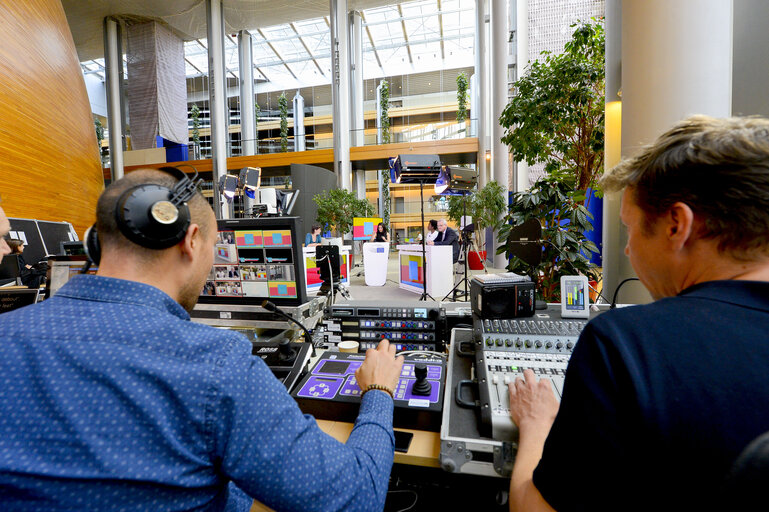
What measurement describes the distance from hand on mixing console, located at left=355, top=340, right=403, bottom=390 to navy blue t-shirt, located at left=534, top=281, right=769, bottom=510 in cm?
43

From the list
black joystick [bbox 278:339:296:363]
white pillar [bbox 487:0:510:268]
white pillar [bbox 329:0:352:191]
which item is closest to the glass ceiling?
white pillar [bbox 329:0:352:191]

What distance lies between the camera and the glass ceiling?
48.3 feet

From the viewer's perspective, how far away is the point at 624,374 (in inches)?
19.5

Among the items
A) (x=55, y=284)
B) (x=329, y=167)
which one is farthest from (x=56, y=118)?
(x=329, y=167)

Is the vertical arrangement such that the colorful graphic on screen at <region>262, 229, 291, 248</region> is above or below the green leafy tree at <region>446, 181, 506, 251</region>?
below

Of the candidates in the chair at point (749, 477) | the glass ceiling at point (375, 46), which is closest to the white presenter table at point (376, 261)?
the chair at point (749, 477)

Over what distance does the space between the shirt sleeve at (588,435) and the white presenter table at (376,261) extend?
20.1 ft

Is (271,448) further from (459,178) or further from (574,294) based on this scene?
(459,178)

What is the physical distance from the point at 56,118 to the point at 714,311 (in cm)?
836

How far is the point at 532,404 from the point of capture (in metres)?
0.81

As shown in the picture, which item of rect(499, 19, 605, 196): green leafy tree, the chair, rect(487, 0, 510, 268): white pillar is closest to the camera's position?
the chair

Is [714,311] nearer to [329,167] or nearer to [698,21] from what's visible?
[698,21]

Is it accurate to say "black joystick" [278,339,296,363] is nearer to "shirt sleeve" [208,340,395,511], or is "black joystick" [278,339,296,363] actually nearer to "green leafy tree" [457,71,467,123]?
"shirt sleeve" [208,340,395,511]

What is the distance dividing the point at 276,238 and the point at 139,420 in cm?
99
